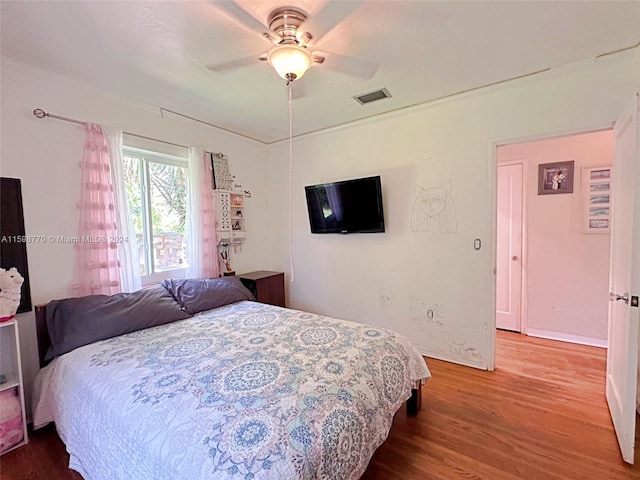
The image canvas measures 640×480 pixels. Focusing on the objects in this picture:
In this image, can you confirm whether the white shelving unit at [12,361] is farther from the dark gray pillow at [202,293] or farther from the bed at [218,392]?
the dark gray pillow at [202,293]

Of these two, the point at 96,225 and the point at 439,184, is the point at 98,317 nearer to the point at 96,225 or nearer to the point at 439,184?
the point at 96,225

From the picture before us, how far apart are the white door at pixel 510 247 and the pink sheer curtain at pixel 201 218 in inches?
136

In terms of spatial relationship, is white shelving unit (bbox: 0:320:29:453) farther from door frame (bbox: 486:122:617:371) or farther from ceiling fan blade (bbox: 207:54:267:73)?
door frame (bbox: 486:122:617:371)

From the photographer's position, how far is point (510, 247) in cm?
379

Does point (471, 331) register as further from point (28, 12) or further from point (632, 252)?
point (28, 12)

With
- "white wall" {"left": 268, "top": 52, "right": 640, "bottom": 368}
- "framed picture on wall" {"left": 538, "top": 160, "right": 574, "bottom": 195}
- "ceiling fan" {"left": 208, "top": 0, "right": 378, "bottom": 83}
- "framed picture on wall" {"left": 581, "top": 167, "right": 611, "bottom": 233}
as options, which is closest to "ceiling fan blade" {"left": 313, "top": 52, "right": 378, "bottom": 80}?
"ceiling fan" {"left": 208, "top": 0, "right": 378, "bottom": 83}

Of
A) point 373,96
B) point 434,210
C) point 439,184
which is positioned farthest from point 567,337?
point 373,96

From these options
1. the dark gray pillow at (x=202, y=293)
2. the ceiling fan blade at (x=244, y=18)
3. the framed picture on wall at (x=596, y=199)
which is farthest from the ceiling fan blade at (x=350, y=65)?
the framed picture on wall at (x=596, y=199)

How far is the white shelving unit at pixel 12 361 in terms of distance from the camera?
6.24 feet

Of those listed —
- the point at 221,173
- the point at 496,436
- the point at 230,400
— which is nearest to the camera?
the point at 230,400

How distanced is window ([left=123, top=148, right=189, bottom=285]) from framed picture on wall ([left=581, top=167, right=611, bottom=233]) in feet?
14.5

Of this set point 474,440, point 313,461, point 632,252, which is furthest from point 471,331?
point 313,461

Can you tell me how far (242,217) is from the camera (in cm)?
386

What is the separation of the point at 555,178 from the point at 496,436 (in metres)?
3.00
